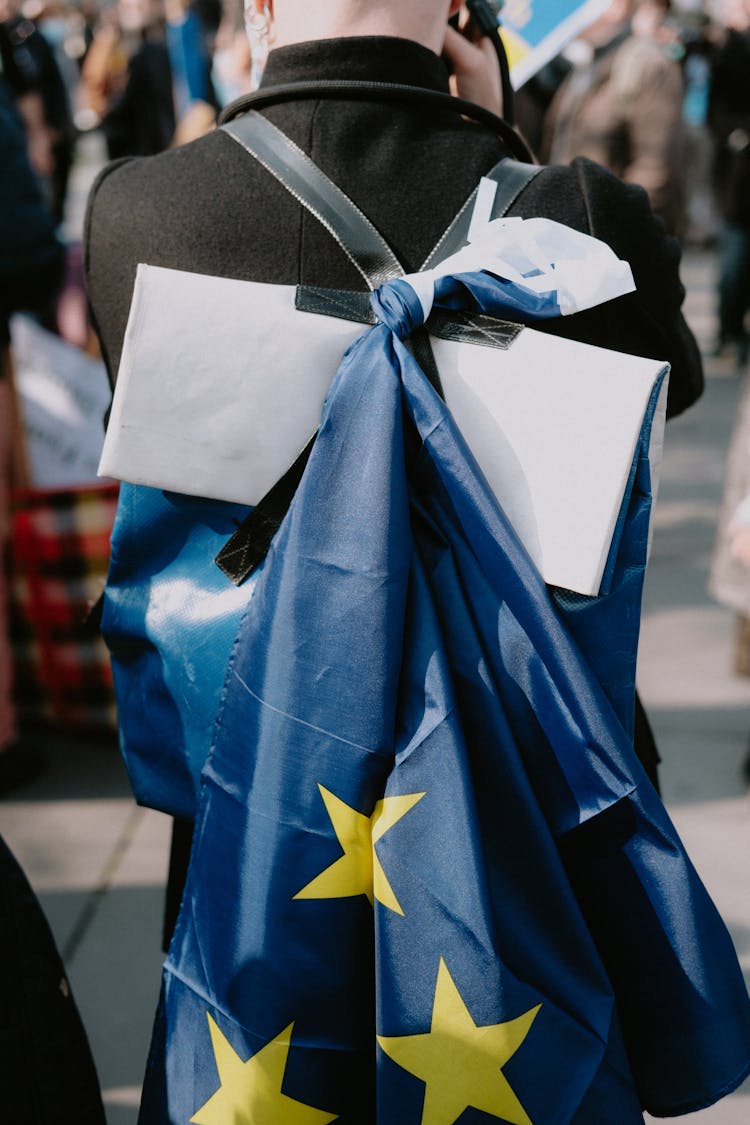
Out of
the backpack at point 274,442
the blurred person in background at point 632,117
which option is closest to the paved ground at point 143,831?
the backpack at point 274,442

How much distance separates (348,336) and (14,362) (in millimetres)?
2278

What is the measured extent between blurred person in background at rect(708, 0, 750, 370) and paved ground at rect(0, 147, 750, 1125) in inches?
112

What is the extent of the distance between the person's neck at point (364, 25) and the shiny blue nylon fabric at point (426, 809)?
0.42 metres

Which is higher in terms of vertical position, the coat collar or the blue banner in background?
the blue banner in background

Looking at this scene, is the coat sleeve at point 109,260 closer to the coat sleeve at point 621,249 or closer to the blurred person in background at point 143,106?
the coat sleeve at point 621,249

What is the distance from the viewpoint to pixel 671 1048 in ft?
4.18

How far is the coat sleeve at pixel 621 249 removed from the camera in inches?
52.9

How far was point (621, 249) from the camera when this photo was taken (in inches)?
53.4

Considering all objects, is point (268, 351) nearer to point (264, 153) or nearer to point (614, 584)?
point (264, 153)

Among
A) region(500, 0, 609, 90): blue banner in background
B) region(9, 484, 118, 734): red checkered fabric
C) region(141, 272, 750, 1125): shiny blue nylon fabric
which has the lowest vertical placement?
region(9, 484, 118, 734): red checkered fabric

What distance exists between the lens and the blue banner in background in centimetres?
186

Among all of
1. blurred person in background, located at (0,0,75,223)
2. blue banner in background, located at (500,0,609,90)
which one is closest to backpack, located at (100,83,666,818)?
blue banner in background, located at (500,0,609,90)

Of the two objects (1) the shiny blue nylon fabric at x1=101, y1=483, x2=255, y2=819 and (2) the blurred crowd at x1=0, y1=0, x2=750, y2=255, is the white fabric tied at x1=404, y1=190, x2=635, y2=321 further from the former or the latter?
(2) the blurred crowd at x1=0, y1=0, x2=750, y2=255

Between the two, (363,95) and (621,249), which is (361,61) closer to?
(363,95)
